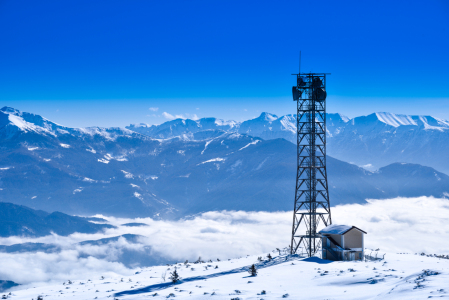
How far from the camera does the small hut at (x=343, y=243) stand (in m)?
52.2

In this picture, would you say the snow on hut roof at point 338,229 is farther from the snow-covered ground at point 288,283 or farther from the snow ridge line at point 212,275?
the snow ridge line at point 212,275

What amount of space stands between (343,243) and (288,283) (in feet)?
51.9

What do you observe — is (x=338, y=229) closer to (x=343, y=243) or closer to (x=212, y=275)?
(x=343, y=243)

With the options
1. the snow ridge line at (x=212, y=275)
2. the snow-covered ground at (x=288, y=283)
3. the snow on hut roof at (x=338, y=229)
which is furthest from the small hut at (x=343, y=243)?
the snow ridge line at (x=212, y=275)

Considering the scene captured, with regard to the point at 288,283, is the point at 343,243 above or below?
above

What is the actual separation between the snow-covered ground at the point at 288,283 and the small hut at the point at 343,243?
319cm

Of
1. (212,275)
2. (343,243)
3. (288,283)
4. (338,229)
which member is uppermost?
(338,229)

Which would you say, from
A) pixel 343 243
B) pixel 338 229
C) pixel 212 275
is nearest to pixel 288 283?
pixel 212 275

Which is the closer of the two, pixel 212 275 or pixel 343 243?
pixel 212 275

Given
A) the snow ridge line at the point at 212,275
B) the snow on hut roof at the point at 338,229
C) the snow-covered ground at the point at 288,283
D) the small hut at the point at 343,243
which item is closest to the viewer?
the snow-covered ground at the point at 288,283

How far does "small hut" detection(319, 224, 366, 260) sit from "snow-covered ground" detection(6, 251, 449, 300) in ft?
10.5

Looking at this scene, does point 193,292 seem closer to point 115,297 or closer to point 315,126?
point 115,297

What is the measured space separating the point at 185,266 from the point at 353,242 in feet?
69.7

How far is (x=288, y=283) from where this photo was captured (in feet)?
128
